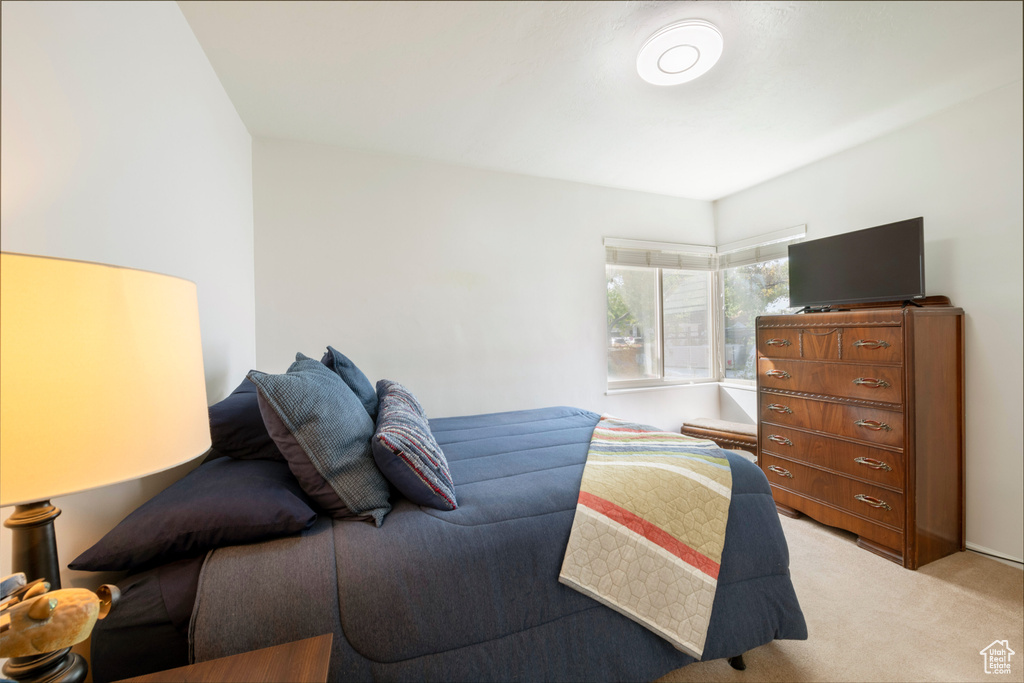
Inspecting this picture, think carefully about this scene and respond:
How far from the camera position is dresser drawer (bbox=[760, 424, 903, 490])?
90.5 inches

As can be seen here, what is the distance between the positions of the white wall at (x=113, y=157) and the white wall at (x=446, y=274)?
0.68m

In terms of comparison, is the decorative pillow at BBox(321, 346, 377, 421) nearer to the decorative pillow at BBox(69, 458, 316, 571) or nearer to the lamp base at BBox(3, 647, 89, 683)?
the decorative pillow at BBox(69, 458, 316, 571)

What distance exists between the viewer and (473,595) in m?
1.18

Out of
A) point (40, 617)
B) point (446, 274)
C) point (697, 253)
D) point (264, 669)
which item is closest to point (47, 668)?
point (40, 617)

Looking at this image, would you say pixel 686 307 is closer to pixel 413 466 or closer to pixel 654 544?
pixel 654 544

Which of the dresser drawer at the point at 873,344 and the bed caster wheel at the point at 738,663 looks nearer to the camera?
the bed caster wheel at the point at 738,663

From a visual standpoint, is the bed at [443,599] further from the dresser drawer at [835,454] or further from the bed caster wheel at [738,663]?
the dresser drawer at [835,454]

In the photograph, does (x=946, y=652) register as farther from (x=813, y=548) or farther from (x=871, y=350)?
(x=871, y=350)

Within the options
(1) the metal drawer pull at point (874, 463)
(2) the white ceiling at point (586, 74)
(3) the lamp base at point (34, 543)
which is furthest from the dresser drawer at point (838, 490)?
(3) the lamp base at point (34, 543)

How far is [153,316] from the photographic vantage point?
61 centimetres

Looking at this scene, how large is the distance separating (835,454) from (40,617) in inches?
130

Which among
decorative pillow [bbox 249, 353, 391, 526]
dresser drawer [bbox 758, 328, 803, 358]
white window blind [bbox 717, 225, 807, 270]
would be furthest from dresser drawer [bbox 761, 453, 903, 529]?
→ decorative pillow [bbox 249, 353, 391, 526]

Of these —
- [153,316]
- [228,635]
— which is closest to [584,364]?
[228,635]

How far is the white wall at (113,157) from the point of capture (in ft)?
2.69
